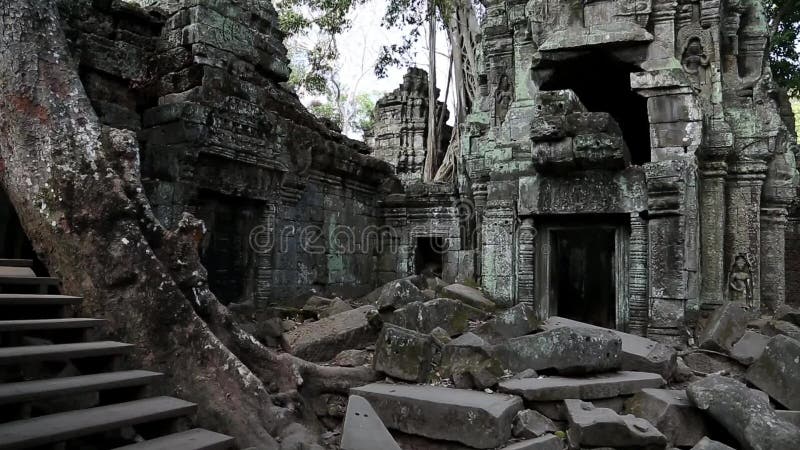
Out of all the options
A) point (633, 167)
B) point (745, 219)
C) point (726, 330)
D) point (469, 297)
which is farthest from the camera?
point (745, 219)

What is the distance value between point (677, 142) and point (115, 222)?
6.51 metres

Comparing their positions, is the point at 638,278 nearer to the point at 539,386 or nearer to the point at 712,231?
the point at 712,231

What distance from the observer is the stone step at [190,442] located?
279 cm

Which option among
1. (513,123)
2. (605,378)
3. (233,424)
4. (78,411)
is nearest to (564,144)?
(513,123)

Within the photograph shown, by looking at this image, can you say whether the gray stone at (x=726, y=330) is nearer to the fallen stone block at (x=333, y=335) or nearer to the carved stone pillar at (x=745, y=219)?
the carved stone pillar at (x=745, y=219)

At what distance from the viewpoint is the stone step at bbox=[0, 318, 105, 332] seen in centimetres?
300

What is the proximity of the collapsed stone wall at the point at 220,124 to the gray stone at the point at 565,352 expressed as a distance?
3.40 metres

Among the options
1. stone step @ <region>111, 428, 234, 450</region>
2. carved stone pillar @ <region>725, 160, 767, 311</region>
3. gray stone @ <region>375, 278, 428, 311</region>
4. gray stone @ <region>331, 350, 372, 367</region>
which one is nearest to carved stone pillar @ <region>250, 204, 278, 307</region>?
gray stone @ <region>375, 278, 428, 311</region>

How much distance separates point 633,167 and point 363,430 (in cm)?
513

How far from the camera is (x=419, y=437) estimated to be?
13.0ft

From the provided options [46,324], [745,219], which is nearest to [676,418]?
[46,324]

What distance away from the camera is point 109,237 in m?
3.52

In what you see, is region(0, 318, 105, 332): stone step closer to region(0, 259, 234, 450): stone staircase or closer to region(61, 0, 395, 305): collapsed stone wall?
region(0, 259, 234, 450): stone staircase

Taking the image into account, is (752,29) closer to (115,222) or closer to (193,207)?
(193,207)
